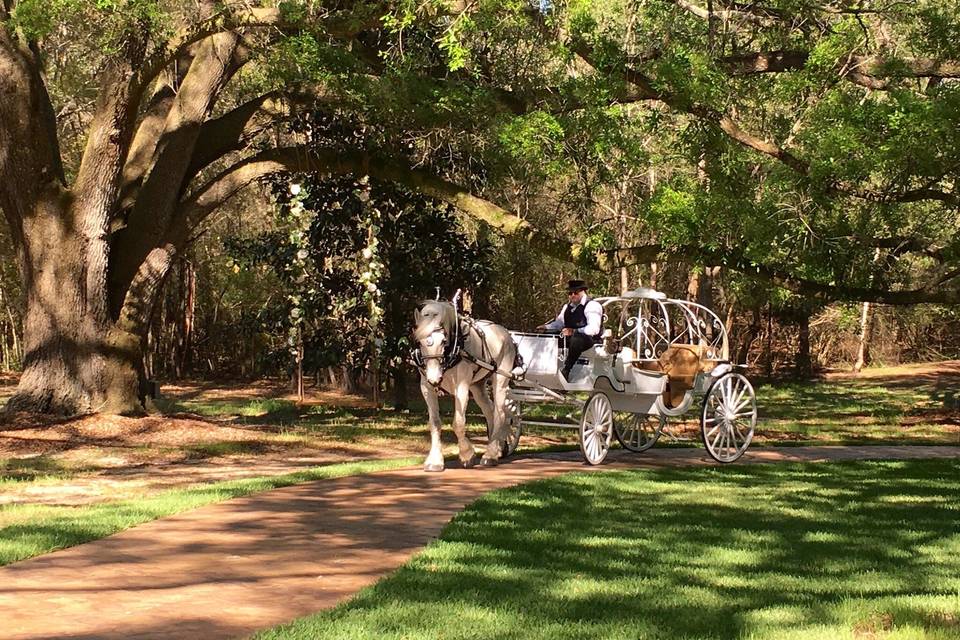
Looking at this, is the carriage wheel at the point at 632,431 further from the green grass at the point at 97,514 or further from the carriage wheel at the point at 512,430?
the green grass at the point at 97,514

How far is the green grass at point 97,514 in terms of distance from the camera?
9586mm

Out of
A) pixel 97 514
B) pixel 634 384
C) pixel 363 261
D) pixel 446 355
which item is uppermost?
pixel 363 261

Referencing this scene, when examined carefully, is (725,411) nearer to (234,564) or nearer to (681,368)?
(681,368)

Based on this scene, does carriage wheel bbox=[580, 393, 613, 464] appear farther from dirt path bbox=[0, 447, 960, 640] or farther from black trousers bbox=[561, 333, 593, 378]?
dirt path bbox=[0, 447, 960, 640]

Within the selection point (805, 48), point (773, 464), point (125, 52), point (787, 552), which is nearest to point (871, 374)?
point (805, 48)

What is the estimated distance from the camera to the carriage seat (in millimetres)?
17078

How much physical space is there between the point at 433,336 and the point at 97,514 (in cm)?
429

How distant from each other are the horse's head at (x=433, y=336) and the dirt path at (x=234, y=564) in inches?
50.5

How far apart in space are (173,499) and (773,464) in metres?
8.54

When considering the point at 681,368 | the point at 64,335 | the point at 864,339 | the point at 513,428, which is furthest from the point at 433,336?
the point at 864,339

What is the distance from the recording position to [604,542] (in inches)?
400

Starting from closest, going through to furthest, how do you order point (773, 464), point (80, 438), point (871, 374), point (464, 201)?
point (773, 464) < point (80, 438) < point (464, 201) < point (871, 374)

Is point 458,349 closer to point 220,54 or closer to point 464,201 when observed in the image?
point 464,201

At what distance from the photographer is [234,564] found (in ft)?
29.1
